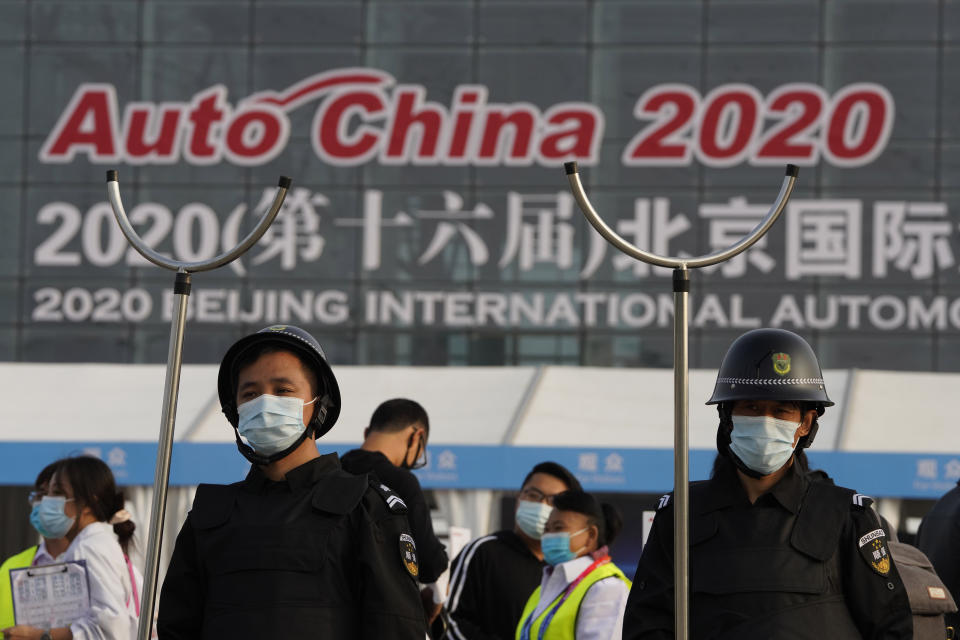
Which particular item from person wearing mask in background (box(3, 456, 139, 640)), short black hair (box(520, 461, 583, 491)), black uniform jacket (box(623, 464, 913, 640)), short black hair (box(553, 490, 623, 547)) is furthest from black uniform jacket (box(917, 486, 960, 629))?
person wearing mask in background (box(3, 456, 139, 640))

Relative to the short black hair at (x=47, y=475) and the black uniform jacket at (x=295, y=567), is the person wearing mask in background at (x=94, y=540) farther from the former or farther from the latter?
the black uniform jacket at (x=295, y=567)

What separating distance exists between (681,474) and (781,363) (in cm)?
36

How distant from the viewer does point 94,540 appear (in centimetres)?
548

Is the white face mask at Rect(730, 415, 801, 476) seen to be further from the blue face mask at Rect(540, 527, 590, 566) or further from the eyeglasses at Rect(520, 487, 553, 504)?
the eyeglasses at Rect(520, 487, 553, 504)

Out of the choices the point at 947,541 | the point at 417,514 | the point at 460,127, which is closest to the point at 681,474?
the point at 947,541

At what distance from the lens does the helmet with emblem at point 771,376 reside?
3555mm

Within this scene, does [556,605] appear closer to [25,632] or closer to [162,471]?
[25,632]

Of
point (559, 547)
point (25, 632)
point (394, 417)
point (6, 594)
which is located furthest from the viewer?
point (394, 417)

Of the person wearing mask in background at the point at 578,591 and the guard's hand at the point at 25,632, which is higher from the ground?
the person wearing mask in background at the point at 578,591

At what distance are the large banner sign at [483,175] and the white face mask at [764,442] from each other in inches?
673

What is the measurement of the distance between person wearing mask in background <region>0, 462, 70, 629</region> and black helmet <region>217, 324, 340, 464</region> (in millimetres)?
2112

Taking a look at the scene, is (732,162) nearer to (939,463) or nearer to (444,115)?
(444,115)

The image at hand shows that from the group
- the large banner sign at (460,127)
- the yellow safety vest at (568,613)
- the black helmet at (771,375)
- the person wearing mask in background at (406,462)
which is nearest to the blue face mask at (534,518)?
the person wearing mask in background at (406,462)

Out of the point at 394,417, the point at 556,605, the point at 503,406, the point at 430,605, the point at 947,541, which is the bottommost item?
the point at 430,605
